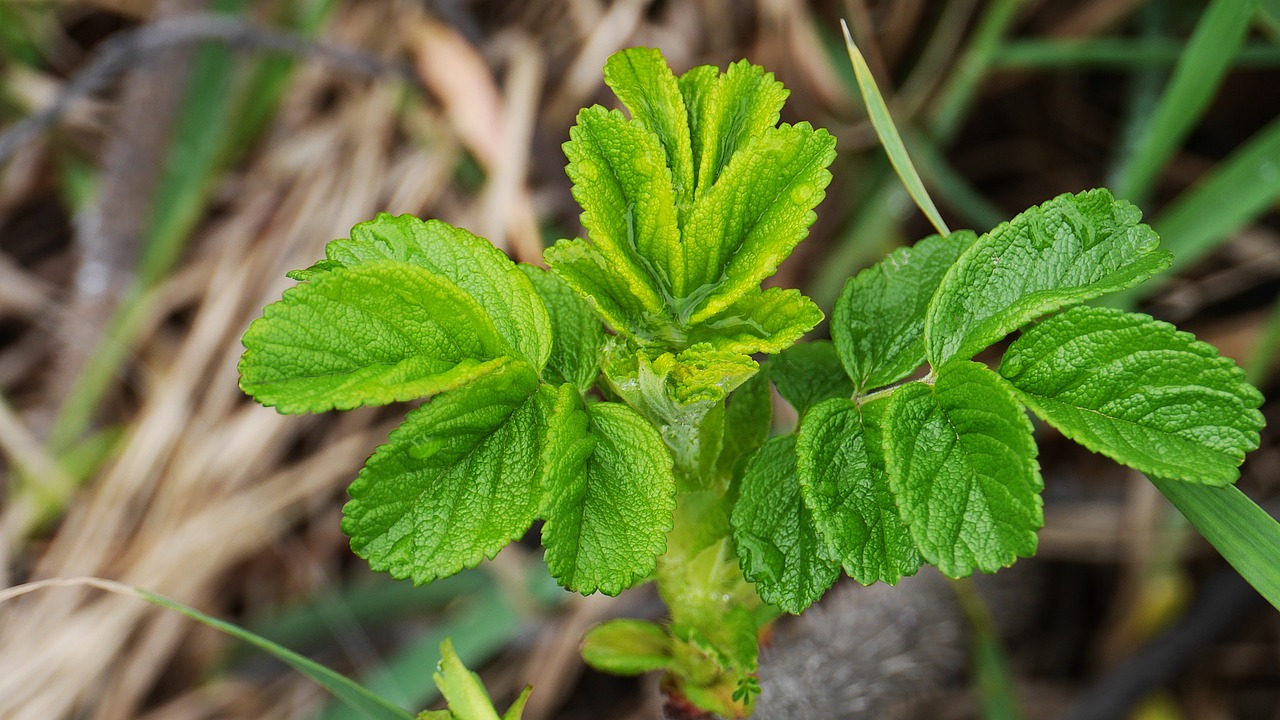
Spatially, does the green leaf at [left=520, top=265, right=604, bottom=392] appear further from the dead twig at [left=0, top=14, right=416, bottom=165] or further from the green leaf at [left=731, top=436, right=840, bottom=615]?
the dead twig at [left=0, top=14, right=416, bottom=165]

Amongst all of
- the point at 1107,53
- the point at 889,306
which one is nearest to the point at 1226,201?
the point at 1107,53

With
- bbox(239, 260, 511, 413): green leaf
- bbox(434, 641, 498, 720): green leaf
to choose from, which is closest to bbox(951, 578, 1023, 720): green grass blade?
bbox(434, 641, 498, 720): green leaf

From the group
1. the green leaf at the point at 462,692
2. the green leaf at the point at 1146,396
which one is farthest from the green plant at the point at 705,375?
the green leaf at the point at 462,692

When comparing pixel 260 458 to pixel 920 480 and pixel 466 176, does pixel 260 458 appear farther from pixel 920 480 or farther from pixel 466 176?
pixel 920 480

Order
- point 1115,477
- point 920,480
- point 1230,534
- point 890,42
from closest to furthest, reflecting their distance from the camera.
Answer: point 920,480
point 1230,534
point 1115,477
point 890,42

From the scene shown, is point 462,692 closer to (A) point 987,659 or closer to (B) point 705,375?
(B) point 705,375

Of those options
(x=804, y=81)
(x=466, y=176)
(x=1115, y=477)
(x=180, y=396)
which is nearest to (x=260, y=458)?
(x=180, y=396)
